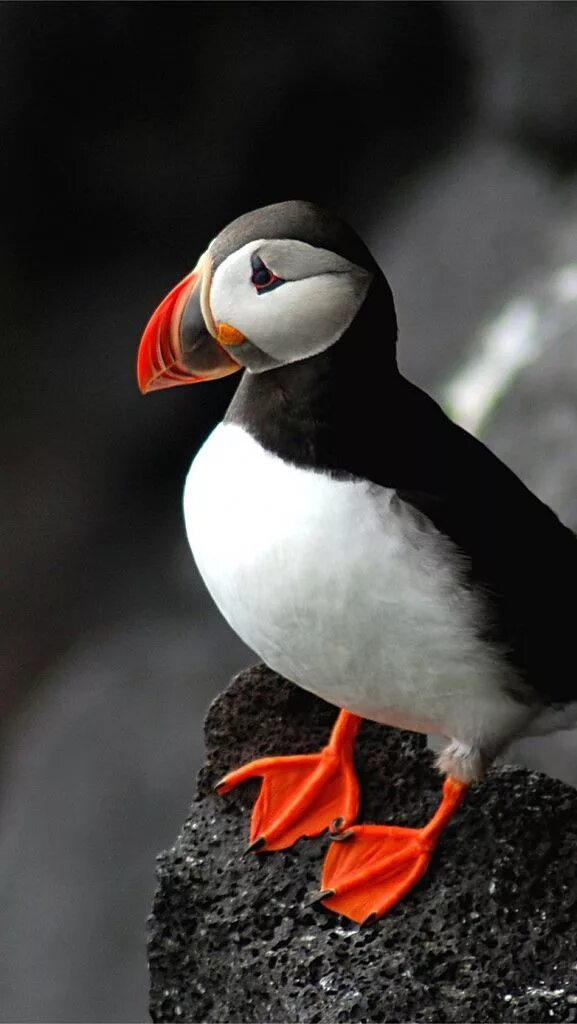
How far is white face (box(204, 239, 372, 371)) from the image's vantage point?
1.58 metres

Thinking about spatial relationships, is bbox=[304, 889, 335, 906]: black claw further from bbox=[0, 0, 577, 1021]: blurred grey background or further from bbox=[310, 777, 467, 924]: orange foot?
bbox=[0, 0, 577, 1021]: blurred grey background

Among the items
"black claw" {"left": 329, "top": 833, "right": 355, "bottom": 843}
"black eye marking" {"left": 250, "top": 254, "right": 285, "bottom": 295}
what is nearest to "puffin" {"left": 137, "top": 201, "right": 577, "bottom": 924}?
"black eye marking" {"left": 250, "top": 254, "right": 285, "bottom": 295}

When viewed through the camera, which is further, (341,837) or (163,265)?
(163,265)

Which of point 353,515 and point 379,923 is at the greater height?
point 353,515

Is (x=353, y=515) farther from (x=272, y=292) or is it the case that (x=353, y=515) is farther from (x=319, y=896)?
(x=319, y=896)

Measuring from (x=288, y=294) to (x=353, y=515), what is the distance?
10.3 inches

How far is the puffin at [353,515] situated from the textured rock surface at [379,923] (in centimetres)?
8

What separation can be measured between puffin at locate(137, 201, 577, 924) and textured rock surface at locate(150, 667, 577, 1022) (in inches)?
3.3

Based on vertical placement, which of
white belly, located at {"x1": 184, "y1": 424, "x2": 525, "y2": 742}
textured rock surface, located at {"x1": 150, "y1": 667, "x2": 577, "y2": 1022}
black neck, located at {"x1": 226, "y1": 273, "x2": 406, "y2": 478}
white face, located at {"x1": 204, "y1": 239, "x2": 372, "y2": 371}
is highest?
white face, located at {"x1": 204, "y1": 239, "x2": 372, "y2": 371}

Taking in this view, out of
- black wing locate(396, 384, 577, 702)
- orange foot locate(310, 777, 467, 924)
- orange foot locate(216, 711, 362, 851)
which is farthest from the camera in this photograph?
orange foot locate(216, 711, 362, 851)

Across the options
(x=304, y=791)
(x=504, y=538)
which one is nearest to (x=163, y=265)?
(x=304, y=791)

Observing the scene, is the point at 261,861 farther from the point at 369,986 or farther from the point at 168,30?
the point at 168,30

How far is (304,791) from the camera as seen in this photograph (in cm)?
201

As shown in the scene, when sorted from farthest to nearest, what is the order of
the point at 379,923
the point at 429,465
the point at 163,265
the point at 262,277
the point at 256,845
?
the point at 163,265 → the point at 256,845 → the point at 379,923 → the point at 429,465 → the point at 262,277
